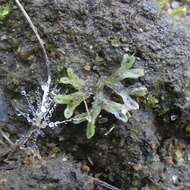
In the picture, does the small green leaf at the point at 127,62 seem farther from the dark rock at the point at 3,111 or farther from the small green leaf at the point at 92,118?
the dark rock at the point at 3,111

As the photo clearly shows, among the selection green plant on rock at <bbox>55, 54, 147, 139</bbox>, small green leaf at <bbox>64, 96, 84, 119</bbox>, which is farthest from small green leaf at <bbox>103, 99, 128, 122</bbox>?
small green leaf at <bbox>64, 96, 84, 119</bbox>

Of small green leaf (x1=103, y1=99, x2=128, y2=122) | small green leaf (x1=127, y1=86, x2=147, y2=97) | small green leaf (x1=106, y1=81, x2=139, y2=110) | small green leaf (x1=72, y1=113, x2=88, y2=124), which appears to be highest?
small green leaf (x1=127, y1=86, x2=147, y2=97)

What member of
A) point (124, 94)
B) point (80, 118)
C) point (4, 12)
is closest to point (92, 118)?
point (80, 118)

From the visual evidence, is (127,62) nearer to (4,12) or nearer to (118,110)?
(118,110)

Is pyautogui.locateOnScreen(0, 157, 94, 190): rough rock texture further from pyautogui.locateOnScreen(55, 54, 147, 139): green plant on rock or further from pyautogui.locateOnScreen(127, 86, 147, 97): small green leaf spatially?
pyautogui.locateOnScreen(127, 86, 147, 97): small green leaf

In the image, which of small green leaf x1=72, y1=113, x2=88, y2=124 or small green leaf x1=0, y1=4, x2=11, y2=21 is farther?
small green leaf x1=0, y1=4, x2=11, y2=21

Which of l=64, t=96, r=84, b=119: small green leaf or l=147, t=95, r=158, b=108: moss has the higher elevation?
l=147, t=95, r=158, b=108: moss
